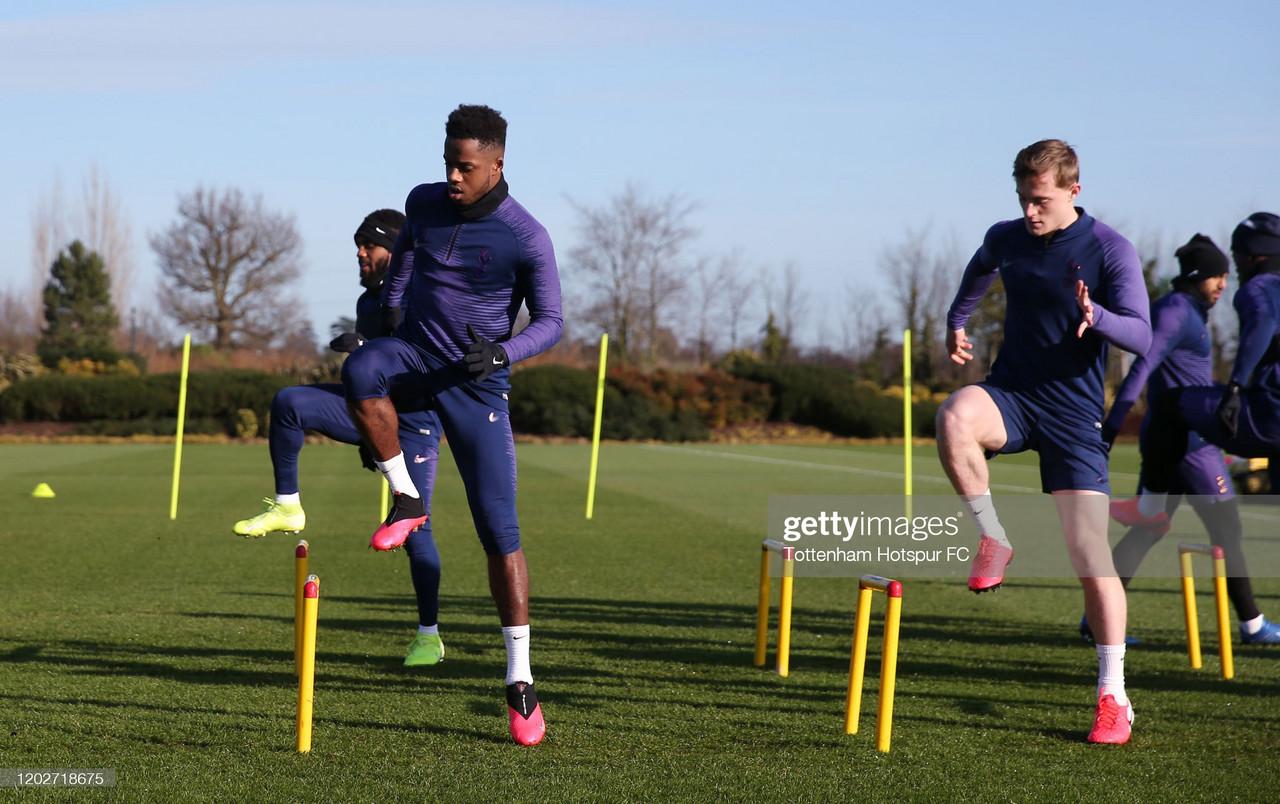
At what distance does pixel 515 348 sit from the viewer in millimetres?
4555

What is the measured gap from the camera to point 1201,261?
6.75 meters

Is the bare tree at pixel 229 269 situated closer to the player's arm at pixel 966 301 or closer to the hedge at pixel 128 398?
the hedge at pixel 128 398

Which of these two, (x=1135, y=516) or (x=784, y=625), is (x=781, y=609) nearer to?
(x=784, y=625)

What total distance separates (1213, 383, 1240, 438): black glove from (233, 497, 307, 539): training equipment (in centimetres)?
440

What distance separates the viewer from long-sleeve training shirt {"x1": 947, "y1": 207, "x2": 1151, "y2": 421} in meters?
4.78

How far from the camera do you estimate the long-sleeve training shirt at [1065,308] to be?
4781 mm

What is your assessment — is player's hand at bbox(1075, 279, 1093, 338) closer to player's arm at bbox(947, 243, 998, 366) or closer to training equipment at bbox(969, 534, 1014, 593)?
player's arm at bbox(947, 243, 998, 366)

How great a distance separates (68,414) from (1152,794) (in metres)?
37.7

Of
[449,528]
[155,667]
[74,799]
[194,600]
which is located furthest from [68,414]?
[74,799]

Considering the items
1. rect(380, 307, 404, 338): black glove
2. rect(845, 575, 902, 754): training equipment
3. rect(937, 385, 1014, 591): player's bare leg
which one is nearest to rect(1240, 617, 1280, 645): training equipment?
rect(937, 385, 1014, 591): player's bare leg

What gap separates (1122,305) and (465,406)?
2.61 metres

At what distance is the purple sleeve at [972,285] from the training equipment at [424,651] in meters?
3.08

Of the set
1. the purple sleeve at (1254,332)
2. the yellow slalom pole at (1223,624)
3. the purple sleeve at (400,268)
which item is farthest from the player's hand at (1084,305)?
the purple sleeve at (400,268)

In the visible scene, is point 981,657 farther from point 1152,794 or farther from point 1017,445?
point 1152,794
